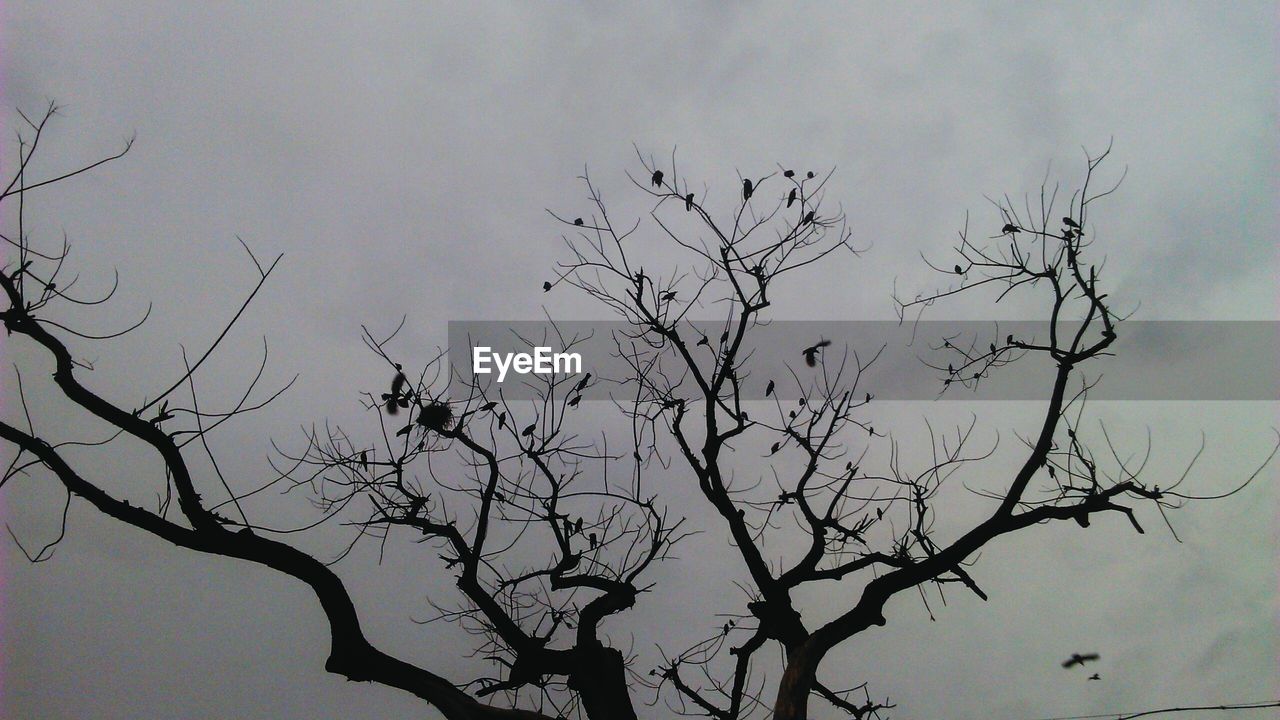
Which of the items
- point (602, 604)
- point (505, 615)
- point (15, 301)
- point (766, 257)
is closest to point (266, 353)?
point (15, 301)

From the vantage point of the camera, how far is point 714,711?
7.93m

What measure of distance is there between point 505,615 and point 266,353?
3010 mm

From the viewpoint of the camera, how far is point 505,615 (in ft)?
21.0

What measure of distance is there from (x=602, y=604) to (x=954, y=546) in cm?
307

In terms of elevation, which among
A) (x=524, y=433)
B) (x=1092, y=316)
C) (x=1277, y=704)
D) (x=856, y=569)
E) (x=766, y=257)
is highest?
(x=766, y=257)

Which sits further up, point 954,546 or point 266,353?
point 266,353

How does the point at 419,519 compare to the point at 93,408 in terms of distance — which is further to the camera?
the point at 419,519

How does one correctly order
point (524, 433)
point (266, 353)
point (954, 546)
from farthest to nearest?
point (524, 433), point (954, 546), point (266, 353)

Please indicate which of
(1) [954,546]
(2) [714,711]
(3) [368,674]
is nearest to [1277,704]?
(1) [954,546]

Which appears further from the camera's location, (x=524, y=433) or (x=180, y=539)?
(x=524, y=433)

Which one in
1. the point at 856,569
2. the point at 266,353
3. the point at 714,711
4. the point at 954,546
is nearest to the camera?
the point at 266,353

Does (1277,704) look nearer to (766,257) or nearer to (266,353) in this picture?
(766,257)

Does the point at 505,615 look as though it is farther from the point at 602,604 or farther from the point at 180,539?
the point at 180,539

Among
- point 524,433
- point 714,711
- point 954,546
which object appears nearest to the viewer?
point 954,546
